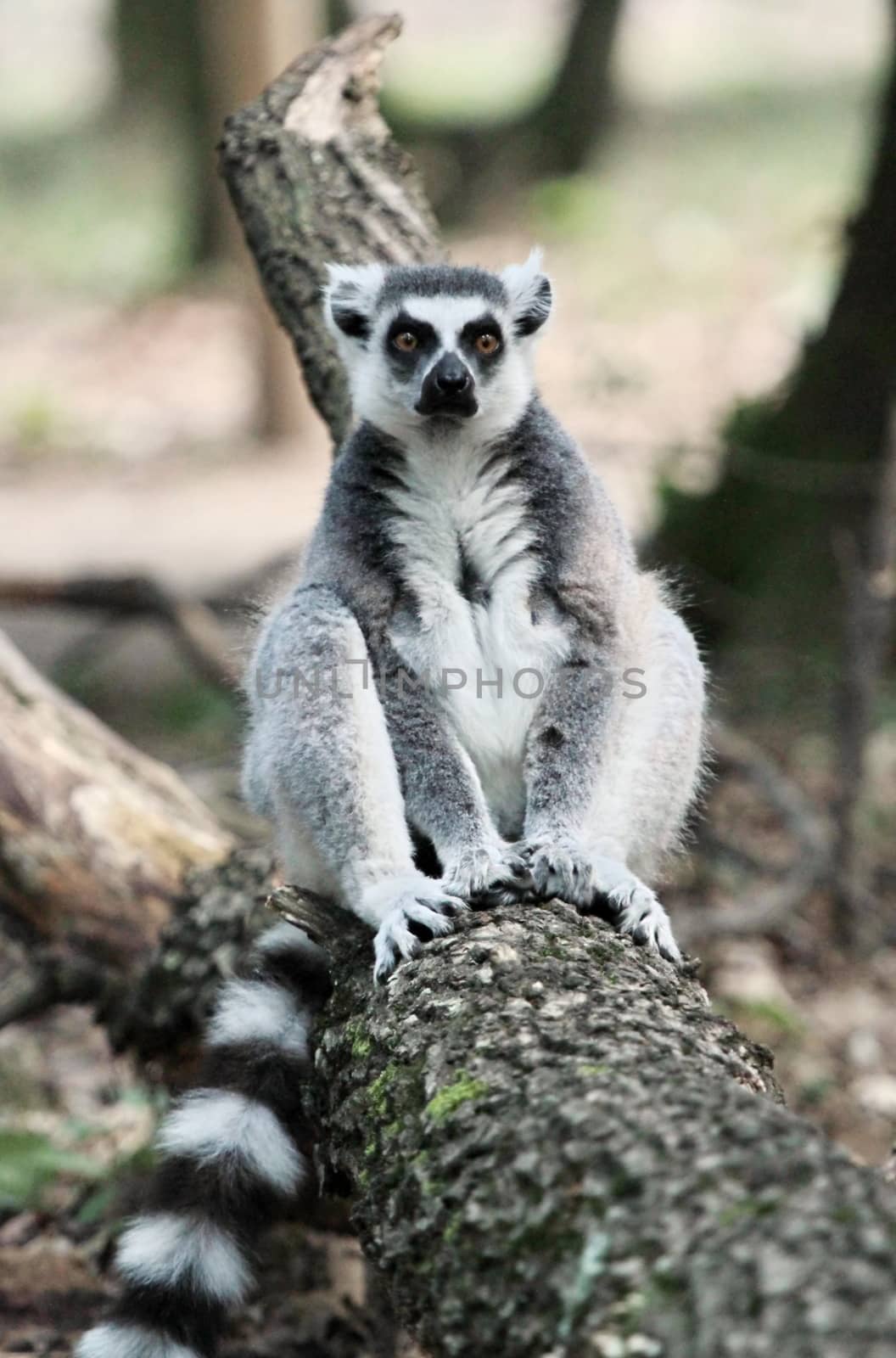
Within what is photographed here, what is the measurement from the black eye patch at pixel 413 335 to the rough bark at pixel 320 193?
899 mm

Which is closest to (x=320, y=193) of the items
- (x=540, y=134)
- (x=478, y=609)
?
(x=478, y=609)

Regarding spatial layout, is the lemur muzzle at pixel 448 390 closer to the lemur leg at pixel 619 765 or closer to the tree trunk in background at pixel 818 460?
the lemur leg at pixel 619 765

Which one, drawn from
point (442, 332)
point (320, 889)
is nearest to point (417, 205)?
point (442, 332)

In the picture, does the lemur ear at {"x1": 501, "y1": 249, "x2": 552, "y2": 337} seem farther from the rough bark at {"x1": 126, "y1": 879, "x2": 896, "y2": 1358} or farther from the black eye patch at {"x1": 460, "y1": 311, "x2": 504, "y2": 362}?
the rough bark at {"x1": 126, "y1": 879, "x2": 896, "y2": 1358}

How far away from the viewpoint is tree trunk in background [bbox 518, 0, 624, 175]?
20.8m

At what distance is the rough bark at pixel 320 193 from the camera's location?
16.7ft

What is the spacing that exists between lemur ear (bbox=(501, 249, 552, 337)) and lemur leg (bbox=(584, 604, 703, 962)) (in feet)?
3.37

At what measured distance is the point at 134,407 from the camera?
652 inches

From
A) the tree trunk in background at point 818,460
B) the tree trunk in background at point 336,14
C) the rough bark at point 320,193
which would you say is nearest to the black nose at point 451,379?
the rough bark at point 320,193

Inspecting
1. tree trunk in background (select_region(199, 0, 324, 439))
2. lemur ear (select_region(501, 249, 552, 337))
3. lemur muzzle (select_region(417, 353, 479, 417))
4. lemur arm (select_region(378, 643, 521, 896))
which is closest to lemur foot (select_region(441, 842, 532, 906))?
lemur arm (select_region(378, 643, 521, 896))

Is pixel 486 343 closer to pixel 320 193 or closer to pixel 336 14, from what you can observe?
pixel 320 193

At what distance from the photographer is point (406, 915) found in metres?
3.24

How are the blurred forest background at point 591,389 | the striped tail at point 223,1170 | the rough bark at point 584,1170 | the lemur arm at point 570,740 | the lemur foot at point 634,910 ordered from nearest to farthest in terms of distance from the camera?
the rough bark at point 584,1170, the striped tail at point 223,1170, the lemur foot at point 634,910, the lemur arm at point 570,740, the blurred forest background at point 591,389

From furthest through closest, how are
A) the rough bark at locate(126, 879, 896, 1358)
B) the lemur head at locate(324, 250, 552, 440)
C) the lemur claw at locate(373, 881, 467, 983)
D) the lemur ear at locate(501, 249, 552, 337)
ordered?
the lemur ear at locate(501, 249, 552, 337) < the lemur head at locate(324, 250, 552, 440) < the lemur claw at locate(373, 881, 467, 983) < the rough bark at locate(126, 879, 896, 1358)
